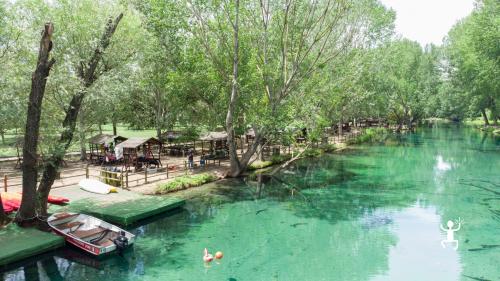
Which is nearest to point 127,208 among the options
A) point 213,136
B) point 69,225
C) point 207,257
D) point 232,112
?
point 69,225

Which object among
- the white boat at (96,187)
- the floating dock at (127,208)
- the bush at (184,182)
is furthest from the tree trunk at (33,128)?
the bush at (184,182)

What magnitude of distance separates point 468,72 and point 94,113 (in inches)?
2222

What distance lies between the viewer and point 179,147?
38906mm

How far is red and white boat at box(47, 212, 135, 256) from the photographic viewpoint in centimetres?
1462

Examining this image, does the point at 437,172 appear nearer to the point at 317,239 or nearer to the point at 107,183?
the point at 317,239

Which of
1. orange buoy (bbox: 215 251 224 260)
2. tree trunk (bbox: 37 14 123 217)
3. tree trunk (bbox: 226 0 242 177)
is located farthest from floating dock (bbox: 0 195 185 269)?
tree trunk (bbox: 226 0 242 177)

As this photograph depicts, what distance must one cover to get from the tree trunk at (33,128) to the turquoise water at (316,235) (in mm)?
2776

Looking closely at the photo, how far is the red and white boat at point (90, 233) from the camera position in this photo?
1462cm

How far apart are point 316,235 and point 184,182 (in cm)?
1131

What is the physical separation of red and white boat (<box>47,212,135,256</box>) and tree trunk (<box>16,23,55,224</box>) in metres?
1.17

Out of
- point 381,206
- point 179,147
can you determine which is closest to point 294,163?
point 179,147

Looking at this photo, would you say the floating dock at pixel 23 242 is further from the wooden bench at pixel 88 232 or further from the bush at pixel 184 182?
the bush at pixel 184 182

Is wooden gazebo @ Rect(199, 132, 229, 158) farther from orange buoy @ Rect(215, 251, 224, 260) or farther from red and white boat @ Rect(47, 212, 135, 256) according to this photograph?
orange buoy @ Rect(215, 251, 224, 260)

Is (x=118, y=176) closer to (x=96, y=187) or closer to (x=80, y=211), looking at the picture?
(x=96, y=187)
